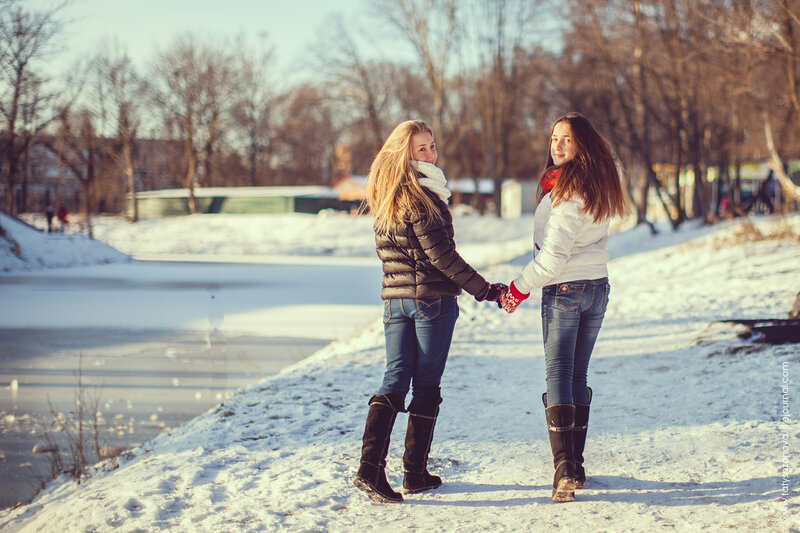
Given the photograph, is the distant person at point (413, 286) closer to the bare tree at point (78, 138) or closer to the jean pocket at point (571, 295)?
the jean pocket at point (571, 295)

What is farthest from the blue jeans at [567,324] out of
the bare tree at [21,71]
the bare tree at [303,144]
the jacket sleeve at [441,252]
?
the bare tree at [303,144]

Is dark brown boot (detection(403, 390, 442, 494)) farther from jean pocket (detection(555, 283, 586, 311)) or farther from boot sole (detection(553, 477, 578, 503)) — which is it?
jean pocket (detection(555, 283, 586, 311))

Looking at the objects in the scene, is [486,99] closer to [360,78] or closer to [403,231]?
[360,78]

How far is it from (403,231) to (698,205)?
20059 millimetres

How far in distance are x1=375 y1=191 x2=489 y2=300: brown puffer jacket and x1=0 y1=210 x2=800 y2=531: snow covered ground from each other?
96 cm

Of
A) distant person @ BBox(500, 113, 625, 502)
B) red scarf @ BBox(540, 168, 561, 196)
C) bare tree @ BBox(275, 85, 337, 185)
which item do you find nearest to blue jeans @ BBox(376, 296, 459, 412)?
distant person @ BBox(500, 113, 625, 502)

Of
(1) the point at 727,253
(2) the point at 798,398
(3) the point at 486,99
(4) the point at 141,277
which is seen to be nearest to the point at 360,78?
(3) the point at 486,99

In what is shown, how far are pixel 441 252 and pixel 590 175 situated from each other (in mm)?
736

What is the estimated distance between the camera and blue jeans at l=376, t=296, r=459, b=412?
3.14m

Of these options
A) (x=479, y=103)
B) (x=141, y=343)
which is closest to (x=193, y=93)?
(x=479, y=103)

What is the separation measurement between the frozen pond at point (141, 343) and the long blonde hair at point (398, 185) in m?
2.85

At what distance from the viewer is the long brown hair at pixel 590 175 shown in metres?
3.12

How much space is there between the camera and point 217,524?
Answer: 3029mm

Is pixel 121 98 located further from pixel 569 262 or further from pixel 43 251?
pixel 569 262
